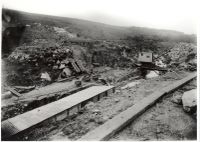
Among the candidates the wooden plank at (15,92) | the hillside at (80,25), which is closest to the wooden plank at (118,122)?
the wooden plank at (15,92)

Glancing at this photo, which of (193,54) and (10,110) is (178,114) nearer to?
(10,110)

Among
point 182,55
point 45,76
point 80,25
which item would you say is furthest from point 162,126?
point 80,25

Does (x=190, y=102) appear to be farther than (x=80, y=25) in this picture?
No

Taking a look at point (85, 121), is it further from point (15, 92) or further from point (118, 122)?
point (15, 92)

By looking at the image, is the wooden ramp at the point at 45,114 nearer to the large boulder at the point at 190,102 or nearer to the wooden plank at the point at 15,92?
the wooden plank at the point at 15,92

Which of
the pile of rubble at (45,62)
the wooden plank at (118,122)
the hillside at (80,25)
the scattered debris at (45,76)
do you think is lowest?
the wooden plank at (118,122)

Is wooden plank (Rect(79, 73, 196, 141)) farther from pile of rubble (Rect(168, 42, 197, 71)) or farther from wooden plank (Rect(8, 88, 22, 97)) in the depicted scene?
pile of rubble (Rect(168, 42, 197, 71))

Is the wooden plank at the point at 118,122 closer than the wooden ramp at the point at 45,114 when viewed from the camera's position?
Yes

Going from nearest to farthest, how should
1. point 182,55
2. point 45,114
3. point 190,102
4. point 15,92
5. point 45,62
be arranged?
point 190,102
point 45,114
point 15,92
point 45,62
point 182,55

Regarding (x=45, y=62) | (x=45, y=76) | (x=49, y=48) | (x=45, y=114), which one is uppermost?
(x=49, y=48)
